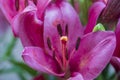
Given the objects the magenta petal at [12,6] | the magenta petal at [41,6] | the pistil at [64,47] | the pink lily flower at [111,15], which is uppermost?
the magenta petal at [41,6]

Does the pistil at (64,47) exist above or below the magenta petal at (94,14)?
below

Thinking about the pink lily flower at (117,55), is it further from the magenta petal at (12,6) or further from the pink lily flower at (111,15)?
the magenta petal at (12,6)

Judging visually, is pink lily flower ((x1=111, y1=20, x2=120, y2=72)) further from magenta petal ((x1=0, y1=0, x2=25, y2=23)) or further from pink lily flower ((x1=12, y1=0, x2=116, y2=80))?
magenta petal ((x1=0, y1=0, x2=25, y2=23))

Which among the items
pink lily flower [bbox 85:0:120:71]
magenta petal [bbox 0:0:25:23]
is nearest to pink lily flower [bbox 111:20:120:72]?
pink lily flower [bbox 85:0:120:71]

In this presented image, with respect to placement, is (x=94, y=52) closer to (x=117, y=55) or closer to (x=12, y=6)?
(x=117, y=55)

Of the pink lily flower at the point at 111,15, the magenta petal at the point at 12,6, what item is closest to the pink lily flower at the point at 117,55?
the pink lily flower at the point at 111,15

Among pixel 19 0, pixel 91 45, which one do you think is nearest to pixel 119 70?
pixel 91 45

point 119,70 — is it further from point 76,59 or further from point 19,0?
point 19,0
